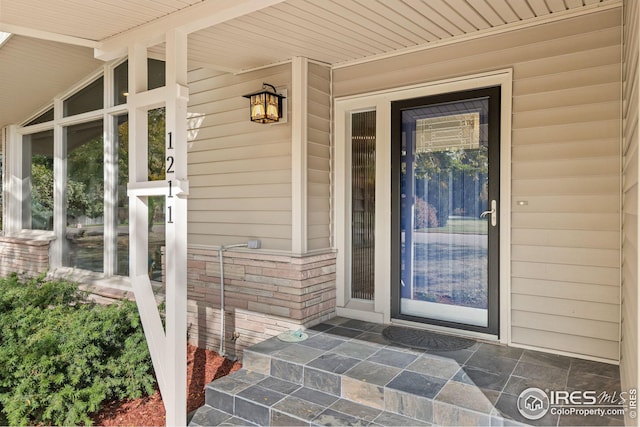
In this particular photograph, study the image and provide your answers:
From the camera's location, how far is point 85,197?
5645mm

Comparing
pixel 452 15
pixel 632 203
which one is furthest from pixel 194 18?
pixel 632 203

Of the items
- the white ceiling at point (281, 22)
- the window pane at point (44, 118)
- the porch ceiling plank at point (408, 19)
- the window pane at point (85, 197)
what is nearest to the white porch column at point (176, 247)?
the white ceiling at point (281, 22)

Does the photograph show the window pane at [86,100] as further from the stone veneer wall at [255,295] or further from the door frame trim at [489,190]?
the door frame trim at [489,190]

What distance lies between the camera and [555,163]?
122 inches

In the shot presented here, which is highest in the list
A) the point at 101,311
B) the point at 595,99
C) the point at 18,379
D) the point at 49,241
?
the point at 595,99

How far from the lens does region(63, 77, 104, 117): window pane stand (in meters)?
5.53

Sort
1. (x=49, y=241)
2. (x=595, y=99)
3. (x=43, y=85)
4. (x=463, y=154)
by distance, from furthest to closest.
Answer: (x=49, y=241) → (x=43, y=85) → (x=463, y=154) → (x=595, y=99)

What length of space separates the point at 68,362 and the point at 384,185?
2.87 m

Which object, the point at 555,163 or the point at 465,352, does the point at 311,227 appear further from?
the point at 555,163

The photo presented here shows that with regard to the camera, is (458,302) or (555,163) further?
(458,302)

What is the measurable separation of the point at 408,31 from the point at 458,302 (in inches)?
88.3

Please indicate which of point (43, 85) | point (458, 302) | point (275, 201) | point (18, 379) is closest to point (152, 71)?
point (43, 85)

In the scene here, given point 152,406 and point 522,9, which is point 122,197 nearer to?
point 152,406

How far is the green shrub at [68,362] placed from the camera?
290cm
